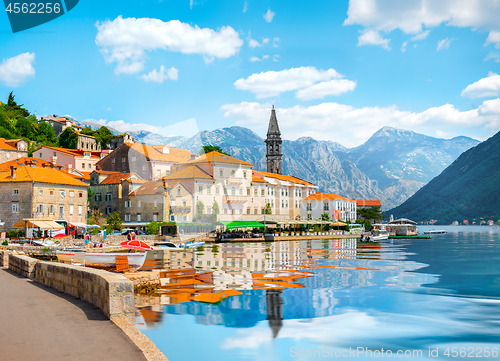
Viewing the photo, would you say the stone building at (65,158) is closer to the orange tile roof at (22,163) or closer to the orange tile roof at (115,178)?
the orange tile roof at (22,163)

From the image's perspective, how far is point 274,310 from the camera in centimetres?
1541

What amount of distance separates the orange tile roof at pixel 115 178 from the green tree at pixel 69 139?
35.2 metres

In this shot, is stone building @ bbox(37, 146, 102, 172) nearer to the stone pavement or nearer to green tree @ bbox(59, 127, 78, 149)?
green tree @ bbox(59, 127, 78, 149)

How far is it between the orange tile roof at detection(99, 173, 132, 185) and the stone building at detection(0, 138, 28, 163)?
812 inches

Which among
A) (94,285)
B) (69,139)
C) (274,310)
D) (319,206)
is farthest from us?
(319,206)

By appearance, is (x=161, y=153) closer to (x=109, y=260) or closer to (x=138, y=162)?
(x=138, y=162)

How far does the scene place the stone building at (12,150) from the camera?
7925 cm

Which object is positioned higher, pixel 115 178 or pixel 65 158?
pixel 65 158

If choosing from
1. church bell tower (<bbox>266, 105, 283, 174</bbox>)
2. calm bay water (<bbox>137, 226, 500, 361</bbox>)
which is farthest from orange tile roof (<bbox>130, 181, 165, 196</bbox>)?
church bell tower (<bbox>266, 105, 283, 174</bbox>)

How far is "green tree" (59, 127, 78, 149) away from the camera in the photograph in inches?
4134

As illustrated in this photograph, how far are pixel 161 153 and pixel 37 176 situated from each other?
31.5 m

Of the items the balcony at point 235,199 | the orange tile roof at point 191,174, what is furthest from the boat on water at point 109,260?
the balcony at point 235,199

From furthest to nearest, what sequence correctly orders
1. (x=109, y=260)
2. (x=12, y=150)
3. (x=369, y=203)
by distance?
1. (x=369, y=203)
2. (x=12, y=150)
3. (x=109, y=260)

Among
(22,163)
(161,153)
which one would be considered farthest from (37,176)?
(161,153)
